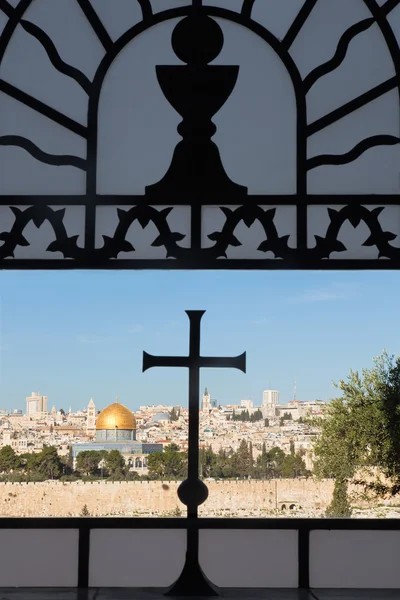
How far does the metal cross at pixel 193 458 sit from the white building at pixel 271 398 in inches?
1734

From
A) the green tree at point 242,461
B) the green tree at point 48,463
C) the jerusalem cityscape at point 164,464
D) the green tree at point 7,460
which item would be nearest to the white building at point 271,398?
the jerusalem cityscape at point 164,464

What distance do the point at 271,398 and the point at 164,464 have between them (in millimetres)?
9336

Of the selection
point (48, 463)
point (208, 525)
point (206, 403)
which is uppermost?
point (206, 403)

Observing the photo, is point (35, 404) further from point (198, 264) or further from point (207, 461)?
point (198, 264)

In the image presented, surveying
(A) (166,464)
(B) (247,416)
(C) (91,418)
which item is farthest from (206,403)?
(C) (91,418)

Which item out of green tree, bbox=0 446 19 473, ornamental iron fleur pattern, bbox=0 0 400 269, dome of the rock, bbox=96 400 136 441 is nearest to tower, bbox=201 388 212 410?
dome of the rock, bbox=96 400 136 441

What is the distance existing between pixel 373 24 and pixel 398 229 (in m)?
0.76

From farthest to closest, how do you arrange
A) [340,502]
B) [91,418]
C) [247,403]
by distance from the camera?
[91,418] < [247,403] < [340,502]

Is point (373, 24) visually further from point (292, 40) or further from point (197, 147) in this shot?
point (197, 147)

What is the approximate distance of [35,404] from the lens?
5203 centimetres

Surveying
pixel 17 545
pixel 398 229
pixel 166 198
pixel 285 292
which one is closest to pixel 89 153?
pixel 166 198

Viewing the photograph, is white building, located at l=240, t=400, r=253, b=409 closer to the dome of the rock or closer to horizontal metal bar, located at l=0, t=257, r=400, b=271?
the dome of the rock

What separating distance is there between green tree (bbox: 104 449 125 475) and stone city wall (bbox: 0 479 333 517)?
2.65ft

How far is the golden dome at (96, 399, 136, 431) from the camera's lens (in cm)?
3900
